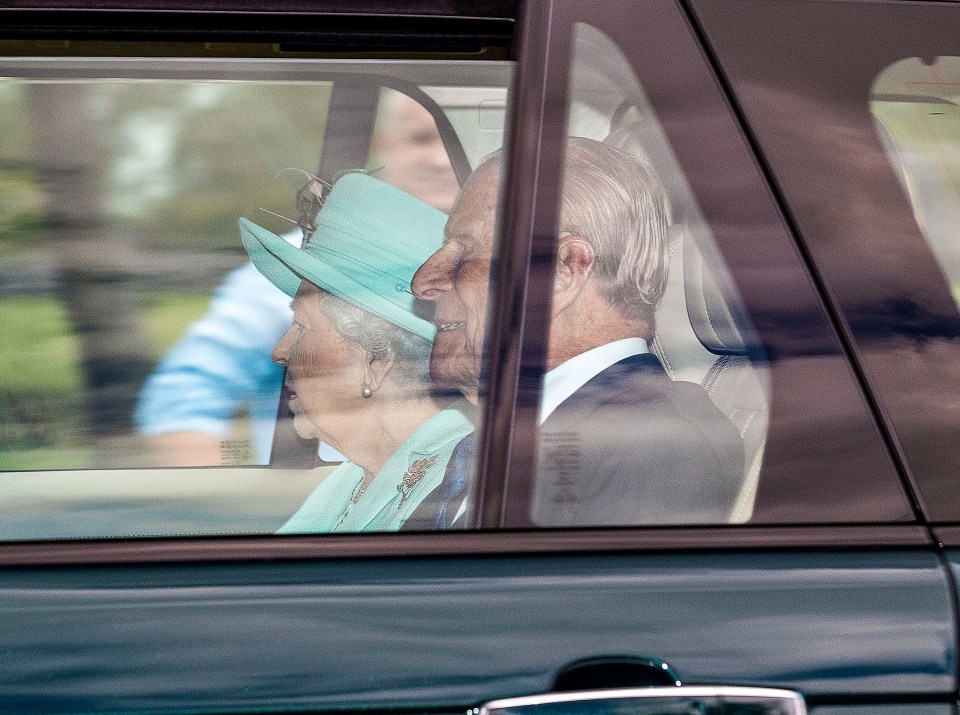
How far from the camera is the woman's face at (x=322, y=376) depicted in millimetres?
1284

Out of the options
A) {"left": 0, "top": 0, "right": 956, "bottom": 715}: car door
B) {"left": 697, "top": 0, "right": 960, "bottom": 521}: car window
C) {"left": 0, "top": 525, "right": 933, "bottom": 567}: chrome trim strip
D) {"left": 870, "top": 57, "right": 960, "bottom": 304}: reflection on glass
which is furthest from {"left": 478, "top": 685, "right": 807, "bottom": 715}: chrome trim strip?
{"left": 870, "top": 57, "right": 960, "bottom": 304}: reflection on glass

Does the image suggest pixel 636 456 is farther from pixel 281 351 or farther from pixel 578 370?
pixel 281 351

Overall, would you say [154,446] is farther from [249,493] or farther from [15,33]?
[15,33]

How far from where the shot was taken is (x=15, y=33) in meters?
1.33

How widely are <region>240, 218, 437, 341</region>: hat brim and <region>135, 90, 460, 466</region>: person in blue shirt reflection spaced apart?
1cm

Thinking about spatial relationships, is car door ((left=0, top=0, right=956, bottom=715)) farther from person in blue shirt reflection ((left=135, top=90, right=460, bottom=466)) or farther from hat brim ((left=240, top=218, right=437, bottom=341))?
hat brim ((left=240, top=218, right=437, bottom=341))

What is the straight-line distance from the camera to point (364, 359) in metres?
1.30

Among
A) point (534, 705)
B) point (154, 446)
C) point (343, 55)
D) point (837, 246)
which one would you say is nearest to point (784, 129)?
point (837, 246)

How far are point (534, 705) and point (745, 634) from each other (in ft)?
0.75

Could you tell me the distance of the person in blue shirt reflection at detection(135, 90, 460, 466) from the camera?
49.4 inches

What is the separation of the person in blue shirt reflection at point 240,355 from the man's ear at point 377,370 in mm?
94

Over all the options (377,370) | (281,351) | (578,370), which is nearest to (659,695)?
(578,370)

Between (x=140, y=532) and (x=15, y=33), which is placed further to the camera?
(x=15, y=33)

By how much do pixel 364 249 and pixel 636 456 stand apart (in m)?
0.44
